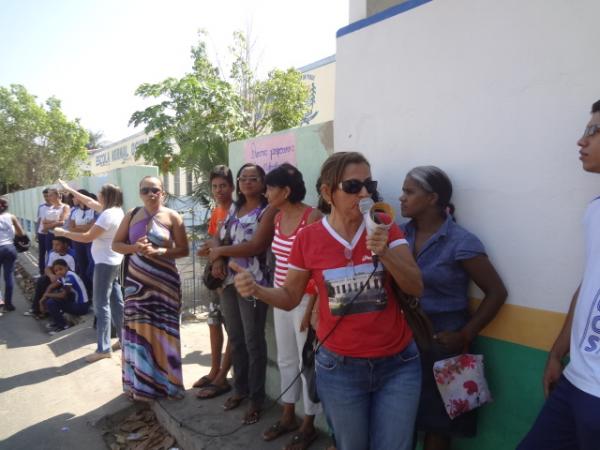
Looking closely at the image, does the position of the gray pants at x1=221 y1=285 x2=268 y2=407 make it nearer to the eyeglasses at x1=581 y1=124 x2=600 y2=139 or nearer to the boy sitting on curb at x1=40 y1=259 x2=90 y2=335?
the eyeglasses at x1=581 y1=124 x2=600 y2=139

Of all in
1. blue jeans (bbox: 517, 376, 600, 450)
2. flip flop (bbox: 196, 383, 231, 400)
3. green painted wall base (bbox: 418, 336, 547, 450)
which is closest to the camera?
blue jeans (bbox: 517, 376, 600, 450)

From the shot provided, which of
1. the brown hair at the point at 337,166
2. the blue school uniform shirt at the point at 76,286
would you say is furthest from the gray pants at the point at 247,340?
the blue school uniform shirt at the point at 76,286

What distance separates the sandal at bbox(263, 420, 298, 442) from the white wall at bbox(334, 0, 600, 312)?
1.81 metres

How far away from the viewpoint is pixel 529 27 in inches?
83.4

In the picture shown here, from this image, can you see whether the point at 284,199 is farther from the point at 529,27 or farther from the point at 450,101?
the point at 529,27

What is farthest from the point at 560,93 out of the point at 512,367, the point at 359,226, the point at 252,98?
the point at 252,98

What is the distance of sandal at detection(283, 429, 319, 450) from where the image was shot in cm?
291

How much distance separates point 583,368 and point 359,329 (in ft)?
2.66

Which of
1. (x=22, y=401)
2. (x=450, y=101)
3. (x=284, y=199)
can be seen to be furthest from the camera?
(x=22, y=401)

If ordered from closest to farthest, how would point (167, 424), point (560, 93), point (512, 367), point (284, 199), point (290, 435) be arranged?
point (560, 93), point (512, 367), point (284, 199), point (290, 435), point (167, 424)

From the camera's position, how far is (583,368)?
1566 millimetres

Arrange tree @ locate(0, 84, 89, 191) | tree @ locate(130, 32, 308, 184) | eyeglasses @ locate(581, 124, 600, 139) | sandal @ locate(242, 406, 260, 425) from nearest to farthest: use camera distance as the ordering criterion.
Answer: eyeglasses @ locate(581, 124, 600, 139), sandal @ locate(242, 406, 260, 425), tree @ locate(130, 32, 308, 184), tree @ locate(0, 84, 89, 191)

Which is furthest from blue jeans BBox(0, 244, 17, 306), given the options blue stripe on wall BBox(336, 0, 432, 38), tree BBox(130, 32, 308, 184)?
blue stripe on wall BBox(336, 0, 432, 38)

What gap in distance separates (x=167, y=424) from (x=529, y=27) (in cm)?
373
